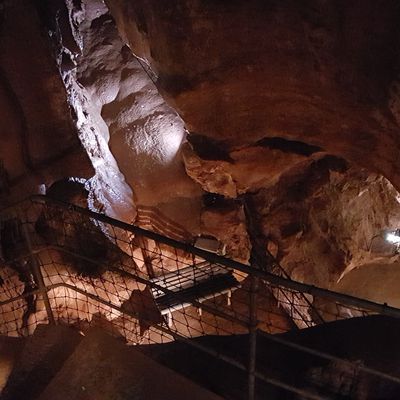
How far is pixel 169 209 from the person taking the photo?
1165cm

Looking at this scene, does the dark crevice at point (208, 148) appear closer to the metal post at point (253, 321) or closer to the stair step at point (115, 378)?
the stair step at point (115, 378)

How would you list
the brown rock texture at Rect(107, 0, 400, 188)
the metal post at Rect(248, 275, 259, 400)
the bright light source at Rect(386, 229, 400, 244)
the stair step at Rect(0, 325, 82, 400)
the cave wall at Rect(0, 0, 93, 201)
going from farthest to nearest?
the bright light source at Rect(386, 229, 400, 244) < the cave wall at Rect(0, 0, 93, 201) < the brown rock texture at Rect(107, 0, 400, 188) < the stair step at Rect(0, 325, 82, 400) < the metal post at Rect(248, 275, 259, 400)

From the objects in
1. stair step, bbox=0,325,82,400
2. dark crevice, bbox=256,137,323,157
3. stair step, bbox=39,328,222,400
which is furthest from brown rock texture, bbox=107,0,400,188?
stair step, bbox=0,325,82,400

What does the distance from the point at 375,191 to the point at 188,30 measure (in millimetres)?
6377

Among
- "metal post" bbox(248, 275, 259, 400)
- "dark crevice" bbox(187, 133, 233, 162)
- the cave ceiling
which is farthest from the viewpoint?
"dark crevice" bbox(187, 133, 233, 162)

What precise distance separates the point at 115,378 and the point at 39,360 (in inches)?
31.1

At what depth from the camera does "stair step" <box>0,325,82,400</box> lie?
3445 mm

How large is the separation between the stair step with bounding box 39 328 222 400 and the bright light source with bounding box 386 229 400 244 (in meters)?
7.96

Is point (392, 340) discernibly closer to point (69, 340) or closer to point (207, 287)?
point (69, 340)

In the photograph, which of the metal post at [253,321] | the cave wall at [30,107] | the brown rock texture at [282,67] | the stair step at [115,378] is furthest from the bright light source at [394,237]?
the metal post at [253,321]

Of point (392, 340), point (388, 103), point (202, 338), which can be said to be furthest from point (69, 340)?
point (388, 103)

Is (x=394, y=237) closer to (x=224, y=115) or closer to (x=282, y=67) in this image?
(x=224, y=115)

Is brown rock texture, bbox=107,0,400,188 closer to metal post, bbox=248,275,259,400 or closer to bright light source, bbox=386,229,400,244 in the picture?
metal post, bbox=248,275,259,400

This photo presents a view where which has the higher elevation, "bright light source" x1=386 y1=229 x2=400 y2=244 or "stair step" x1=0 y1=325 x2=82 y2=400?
"stair step" x1=0 y1=325 x2=82 y2=400
